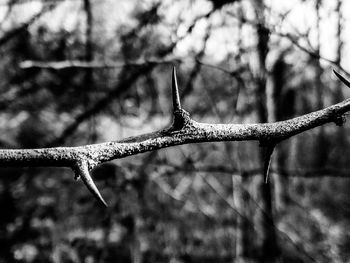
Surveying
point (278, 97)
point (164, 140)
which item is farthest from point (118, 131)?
point (164, 140)

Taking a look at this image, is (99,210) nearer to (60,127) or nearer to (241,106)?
(60,127)

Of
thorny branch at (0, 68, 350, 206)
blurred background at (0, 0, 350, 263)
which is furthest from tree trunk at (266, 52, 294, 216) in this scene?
thorny branch at (0, 68, 350, 206)

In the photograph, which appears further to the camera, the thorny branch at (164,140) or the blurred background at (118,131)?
the blurred background at (118,131)

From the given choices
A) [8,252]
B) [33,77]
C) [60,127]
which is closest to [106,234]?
[8,252]

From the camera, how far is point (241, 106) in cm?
425

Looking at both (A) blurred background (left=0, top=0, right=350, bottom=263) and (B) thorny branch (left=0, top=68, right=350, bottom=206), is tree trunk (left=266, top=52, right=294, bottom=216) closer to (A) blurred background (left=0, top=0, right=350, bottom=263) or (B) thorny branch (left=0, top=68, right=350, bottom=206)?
(A) blurred background (left=0, top=0, right=350, bottom=263)

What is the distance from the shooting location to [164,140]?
0.63 m

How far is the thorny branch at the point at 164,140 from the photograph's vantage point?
1.74ft

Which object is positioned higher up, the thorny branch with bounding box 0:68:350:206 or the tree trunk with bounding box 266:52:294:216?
the tree trunk with bounding box 266:52:294:216

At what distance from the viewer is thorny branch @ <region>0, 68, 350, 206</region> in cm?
53

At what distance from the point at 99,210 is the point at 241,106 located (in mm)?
2695

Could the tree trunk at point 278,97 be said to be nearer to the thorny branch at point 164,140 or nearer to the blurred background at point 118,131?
the blurred background at point 118,131

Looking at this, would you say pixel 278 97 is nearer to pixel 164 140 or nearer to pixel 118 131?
pixel 118 131

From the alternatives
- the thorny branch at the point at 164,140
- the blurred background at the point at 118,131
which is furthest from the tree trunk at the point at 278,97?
the thorny branch at the point at 164,140
